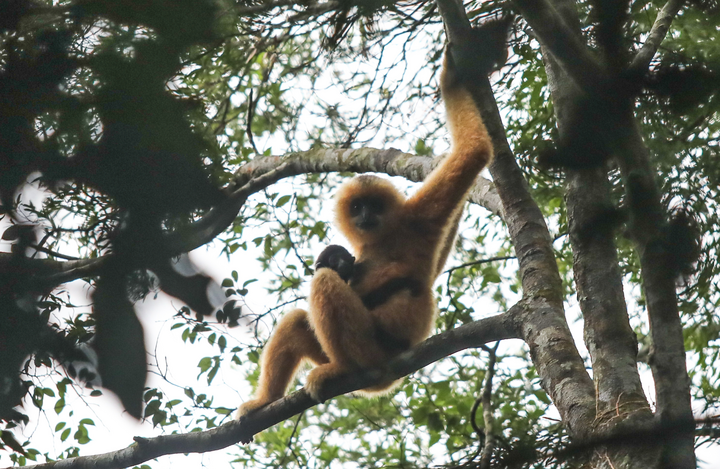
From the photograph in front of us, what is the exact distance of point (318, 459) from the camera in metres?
8.12

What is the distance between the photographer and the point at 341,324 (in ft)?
17.1

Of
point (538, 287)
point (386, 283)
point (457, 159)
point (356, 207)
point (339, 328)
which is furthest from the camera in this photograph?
point (356, 207)

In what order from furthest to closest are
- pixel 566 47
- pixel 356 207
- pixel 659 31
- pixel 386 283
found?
pixel 356 207, pixel 386 283, pixel 659 31, pixel 566 47

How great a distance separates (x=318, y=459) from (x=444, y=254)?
357 cm

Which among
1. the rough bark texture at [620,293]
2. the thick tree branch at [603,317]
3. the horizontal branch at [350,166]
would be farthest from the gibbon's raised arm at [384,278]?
the thick tree branch at [603,317]

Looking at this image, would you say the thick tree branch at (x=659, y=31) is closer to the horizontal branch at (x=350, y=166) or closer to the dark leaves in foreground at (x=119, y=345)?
the horizontal branch at (x=350, y=166)

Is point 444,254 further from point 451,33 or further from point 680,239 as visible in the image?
point 680,239

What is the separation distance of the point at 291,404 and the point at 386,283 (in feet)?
4.78

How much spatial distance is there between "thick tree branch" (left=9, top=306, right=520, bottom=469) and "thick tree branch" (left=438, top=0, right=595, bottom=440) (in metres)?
0.21

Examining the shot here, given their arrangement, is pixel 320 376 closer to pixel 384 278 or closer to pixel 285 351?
pixel 285 351

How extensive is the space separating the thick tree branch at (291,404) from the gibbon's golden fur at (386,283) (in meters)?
0.14

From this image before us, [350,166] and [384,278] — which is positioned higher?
[350,166]

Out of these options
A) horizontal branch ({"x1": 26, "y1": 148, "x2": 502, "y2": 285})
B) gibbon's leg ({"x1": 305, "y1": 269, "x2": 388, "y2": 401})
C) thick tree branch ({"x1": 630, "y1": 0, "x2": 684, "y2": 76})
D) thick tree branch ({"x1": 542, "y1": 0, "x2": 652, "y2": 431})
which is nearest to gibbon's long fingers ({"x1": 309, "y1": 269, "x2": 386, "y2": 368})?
gibbon's leg ({"x1": 305, "y1": 269, "x2": 388, "y2": 401})

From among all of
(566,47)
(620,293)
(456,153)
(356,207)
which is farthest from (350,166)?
(566,47)
